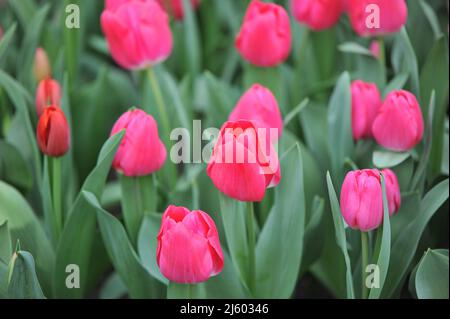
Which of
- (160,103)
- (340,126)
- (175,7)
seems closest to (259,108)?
(340,126)

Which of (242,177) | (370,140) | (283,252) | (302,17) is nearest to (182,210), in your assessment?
(242,177)

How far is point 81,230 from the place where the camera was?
977mm

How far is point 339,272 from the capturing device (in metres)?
1.13

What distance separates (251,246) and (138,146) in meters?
0.17

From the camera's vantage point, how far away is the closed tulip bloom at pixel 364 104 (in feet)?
3.32

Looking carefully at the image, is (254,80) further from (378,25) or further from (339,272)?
(339,272)

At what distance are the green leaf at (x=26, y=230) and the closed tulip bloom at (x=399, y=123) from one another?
16.9 inches

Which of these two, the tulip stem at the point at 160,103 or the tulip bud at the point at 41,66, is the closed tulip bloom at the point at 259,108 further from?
the tulip bud at the point at 41,66

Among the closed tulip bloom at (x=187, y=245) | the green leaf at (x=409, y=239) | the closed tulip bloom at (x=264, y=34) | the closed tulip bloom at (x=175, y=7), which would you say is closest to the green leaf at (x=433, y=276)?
the green leaf at (x=409, y=239)

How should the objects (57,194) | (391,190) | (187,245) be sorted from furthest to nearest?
1. (57,194)
2. (391,190)
3. (187,245)

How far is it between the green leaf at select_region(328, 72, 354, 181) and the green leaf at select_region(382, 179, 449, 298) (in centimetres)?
13

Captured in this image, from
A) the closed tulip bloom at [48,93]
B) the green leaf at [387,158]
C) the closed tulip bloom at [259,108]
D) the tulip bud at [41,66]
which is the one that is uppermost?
the tulip bud at [41,66]

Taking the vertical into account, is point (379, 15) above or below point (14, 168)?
above

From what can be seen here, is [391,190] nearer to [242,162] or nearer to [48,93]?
[242,162]
